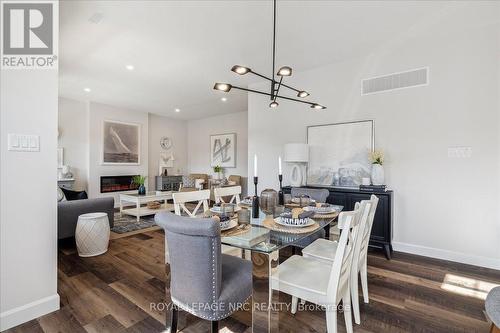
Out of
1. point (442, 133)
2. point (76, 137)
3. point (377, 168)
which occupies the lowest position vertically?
point (377, 168)

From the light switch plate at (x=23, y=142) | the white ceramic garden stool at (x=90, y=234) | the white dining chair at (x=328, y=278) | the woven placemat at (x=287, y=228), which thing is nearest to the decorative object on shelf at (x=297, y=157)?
the woven placemat at (x=287, y=228)

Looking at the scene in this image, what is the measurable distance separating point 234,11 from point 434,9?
2.16 m

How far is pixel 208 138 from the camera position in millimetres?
7941

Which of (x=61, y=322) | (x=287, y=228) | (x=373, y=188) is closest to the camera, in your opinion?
(x=287, y=228)

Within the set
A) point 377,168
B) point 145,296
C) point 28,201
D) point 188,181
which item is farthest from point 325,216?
point 188,181

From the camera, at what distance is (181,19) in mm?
2650

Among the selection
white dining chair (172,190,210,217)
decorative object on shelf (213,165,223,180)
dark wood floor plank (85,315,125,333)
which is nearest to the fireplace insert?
decorative object on shelf (213,165,223,180)

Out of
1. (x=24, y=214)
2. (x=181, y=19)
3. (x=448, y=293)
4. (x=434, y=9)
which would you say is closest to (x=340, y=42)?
(x=434, y=9)

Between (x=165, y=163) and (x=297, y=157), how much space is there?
536cm

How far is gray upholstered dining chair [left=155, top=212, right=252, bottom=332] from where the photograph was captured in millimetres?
1153

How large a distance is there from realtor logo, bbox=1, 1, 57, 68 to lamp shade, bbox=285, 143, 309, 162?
114 inches

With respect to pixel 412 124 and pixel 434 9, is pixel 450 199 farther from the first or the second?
pixel 434 9

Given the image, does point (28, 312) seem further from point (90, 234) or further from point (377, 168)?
point (377, 168)

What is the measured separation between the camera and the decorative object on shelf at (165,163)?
7625mm
